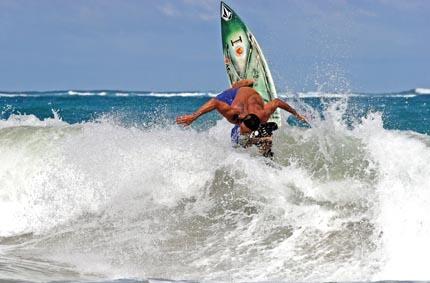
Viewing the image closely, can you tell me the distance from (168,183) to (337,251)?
8.71 ft

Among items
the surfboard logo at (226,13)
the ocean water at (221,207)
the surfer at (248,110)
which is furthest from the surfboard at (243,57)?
the surfer at (248,110)

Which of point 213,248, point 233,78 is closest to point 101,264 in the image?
point 213,248

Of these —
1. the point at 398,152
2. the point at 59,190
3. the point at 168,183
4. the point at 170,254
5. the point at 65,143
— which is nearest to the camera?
the point at 170,254

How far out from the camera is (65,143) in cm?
1076

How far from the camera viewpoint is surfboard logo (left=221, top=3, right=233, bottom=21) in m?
11.4

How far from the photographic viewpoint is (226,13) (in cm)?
1146

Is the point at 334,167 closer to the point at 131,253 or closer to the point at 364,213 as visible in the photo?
the point at 364,213

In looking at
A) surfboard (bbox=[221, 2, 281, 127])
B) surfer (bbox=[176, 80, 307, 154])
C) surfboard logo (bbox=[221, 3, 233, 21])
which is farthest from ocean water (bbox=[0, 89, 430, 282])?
surfboard logo (bbox=[221, 3, 233, 21])

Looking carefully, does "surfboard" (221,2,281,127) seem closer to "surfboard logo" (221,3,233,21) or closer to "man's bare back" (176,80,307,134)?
"surfboard logo" (221,3,233,21)

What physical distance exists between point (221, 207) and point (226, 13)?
163 inches

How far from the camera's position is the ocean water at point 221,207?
653 cm

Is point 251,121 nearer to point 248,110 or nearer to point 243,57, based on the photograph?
point 248,110

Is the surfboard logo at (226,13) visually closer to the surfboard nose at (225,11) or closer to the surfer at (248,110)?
the surfboard nose at (225,11)

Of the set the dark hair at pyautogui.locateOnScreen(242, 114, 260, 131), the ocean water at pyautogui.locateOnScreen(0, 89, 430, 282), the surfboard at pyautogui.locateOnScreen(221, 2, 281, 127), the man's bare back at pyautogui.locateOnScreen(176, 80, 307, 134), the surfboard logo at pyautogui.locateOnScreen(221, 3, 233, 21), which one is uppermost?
the surfboard logo at pyautogui.locateOnScreen(221, 3, 233, 21)
